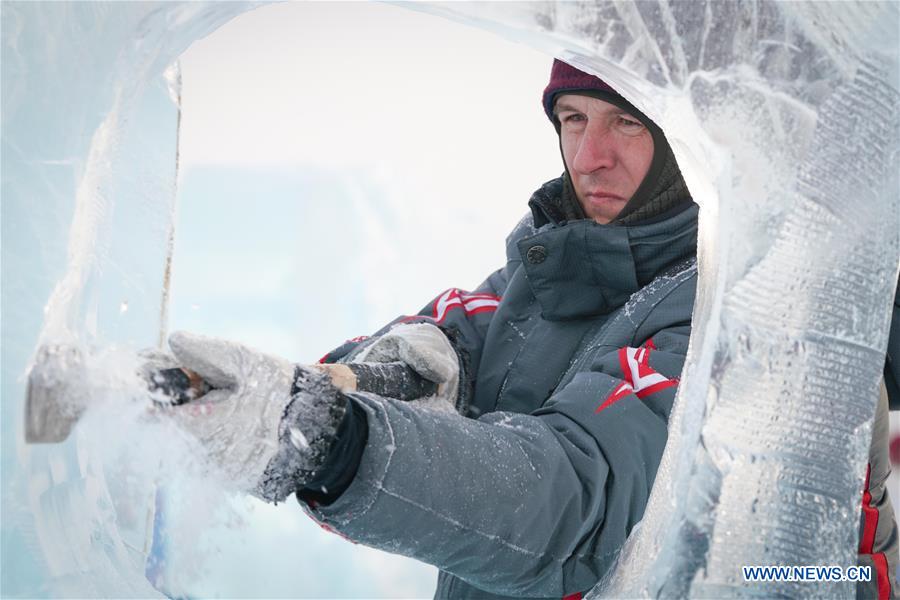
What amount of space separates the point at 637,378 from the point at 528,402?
31 cm

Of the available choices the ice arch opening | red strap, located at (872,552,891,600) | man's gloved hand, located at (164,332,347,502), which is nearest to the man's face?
the ice arch opening

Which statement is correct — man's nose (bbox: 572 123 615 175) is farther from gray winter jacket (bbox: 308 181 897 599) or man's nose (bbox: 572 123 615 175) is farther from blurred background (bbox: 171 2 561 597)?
blurred background (bbox: 171 2 561 597)

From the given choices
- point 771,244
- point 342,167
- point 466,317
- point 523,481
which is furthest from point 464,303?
point 342,167

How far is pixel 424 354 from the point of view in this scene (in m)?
1.49

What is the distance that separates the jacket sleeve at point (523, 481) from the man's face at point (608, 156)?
0.48 m

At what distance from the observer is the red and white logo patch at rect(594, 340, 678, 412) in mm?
1183

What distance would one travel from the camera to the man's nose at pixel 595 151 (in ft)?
5.38

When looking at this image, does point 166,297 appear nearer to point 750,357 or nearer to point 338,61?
point 750,357

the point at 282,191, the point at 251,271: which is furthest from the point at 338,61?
the point at 251,271

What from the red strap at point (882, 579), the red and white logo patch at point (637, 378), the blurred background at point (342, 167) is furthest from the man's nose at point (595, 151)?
the blurred background at point (342, 167)

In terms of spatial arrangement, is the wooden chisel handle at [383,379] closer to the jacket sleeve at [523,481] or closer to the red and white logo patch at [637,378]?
the jacket sleeve at [523,481]

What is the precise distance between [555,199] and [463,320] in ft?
1.02

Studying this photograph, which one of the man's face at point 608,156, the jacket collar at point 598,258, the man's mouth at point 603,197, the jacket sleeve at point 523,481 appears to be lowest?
the jacket sleeve at point 523,481

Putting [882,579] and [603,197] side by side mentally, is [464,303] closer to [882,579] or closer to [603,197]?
[603,197]
